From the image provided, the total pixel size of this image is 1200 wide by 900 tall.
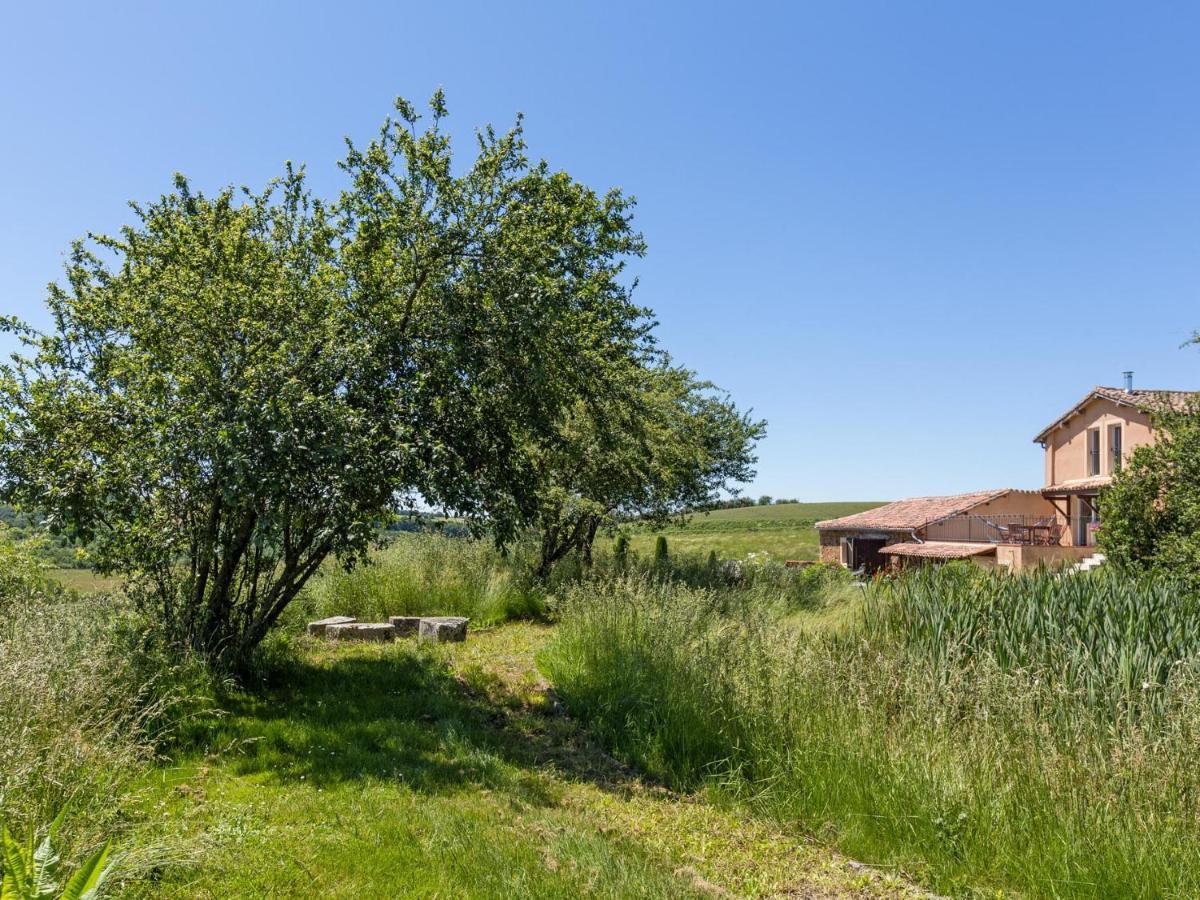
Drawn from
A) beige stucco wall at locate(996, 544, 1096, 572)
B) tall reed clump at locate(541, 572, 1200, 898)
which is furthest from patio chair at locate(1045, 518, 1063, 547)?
tall reed clump at locate(541, 572, 1200, 898)

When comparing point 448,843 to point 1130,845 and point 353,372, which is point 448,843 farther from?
point 353,372

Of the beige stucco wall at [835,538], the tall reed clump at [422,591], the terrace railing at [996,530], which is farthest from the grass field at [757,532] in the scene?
the tall reed clump at [422,591]

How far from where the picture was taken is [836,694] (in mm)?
6039

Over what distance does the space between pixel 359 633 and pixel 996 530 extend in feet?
95.4

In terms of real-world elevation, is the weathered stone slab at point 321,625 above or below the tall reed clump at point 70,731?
below

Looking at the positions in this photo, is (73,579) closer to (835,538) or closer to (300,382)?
(300,382)

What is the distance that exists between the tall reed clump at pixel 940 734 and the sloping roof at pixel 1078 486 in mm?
21518

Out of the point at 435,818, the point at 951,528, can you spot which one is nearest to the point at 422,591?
the point at 435,818

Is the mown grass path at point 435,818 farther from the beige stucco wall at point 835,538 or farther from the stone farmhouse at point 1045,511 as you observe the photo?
the beige stucco wall at point 835,538

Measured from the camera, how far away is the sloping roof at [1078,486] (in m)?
26.6

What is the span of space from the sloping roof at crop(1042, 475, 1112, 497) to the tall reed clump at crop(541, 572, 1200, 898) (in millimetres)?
21518

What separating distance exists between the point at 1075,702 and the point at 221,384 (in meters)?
8.05

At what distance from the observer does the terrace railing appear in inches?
1134

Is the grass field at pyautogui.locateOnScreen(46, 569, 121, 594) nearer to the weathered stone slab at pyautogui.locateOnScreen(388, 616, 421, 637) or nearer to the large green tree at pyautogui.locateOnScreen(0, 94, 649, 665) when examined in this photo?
the weathered stone slab at pyautogui.locateOnScreen(388, 616, 421, 637)
